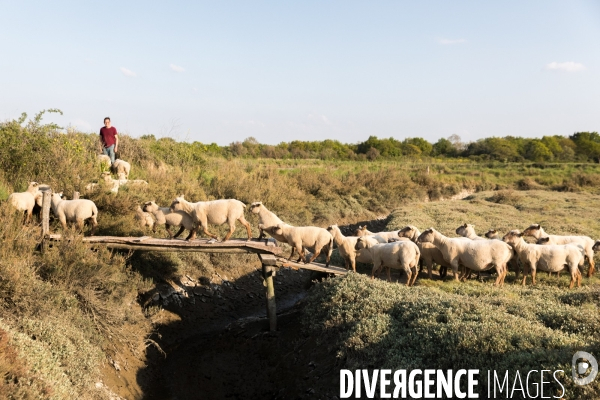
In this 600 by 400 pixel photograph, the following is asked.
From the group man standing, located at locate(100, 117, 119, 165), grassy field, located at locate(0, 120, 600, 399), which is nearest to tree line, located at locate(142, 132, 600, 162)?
grassy field, located at locate(0, 120, 600, 399)

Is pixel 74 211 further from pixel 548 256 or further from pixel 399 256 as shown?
pixel 548 256

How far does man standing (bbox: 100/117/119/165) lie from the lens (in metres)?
18.1

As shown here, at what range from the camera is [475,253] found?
1248cm

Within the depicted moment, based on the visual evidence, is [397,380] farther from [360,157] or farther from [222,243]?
[360,157]

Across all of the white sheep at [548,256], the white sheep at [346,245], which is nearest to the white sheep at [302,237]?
the white sheep at [346,245]

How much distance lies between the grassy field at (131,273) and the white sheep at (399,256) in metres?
0.59

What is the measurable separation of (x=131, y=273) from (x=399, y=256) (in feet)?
21.4

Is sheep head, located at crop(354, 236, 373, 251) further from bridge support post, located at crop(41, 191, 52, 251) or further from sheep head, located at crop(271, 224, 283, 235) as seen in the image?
bridge support post, located at crop(41, 191, 52, 251)

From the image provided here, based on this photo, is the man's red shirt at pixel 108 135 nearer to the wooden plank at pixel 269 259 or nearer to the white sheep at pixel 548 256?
the wooden plank at pixel 269 259

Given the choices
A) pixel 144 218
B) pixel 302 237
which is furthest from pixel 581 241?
pixel 144 218

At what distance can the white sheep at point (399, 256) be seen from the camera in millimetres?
12172

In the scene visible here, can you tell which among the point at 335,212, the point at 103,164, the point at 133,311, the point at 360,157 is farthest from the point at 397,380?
the point at 360,157

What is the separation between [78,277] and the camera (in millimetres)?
10531

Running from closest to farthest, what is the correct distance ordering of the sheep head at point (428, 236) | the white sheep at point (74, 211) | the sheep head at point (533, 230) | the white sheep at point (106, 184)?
the white sheep at point (74, 211)
the sheep head at point (428, 236)
the sheep head at point (533, 230)
the white sheep at point (106, 184)
